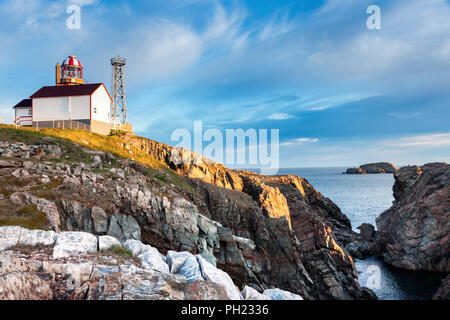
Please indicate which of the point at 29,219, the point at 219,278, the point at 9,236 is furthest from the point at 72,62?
the point at 219,278

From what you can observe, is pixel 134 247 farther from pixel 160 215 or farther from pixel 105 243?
pixel 160 215

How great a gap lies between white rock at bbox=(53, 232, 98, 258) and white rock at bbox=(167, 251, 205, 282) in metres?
3.09

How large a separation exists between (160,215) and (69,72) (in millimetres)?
40595

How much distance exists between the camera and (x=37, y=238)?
10.9 metres

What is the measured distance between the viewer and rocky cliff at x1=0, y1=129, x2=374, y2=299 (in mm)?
18016

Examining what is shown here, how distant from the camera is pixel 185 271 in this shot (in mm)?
9438

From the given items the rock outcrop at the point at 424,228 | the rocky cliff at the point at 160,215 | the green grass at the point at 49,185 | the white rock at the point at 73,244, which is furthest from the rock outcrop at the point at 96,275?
the rock outcrop at the point at 424,228

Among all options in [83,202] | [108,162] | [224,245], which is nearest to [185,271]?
[83,202]

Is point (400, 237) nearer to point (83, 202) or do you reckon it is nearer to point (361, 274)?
point (361, 274)

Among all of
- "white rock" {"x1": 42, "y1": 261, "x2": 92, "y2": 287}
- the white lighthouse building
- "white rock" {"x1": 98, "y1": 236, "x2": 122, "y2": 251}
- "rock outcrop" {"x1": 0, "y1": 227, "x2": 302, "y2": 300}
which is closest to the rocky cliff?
the white lighthouse building

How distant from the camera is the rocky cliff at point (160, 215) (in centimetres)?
1802

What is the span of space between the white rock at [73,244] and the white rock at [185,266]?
3.09 metres

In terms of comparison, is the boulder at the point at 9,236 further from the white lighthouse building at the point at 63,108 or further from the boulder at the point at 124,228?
the white lighthouse building at the point at 63,108

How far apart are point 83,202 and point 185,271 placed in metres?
12.4
